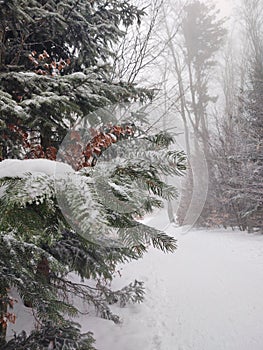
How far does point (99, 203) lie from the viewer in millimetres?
585

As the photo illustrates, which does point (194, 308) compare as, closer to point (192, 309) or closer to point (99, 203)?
point (192, 309)

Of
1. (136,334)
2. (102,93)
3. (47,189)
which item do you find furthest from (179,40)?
(47,189)

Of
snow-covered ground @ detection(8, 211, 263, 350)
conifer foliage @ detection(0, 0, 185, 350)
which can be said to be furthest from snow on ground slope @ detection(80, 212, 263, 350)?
conifer foliage @ detection(0, 0, 185, 350)

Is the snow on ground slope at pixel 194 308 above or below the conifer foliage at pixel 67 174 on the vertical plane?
below

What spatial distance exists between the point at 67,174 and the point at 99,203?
0.12 m

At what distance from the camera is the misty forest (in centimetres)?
69

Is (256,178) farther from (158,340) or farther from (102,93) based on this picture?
(102,93)

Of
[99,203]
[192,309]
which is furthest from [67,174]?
[192,309]

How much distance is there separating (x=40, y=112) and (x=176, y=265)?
6.29m

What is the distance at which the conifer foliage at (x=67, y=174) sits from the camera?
2.06 feet

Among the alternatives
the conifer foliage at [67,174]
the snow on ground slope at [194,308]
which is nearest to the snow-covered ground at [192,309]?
the snow on ground slope at [194,308]

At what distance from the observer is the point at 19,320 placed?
357 centimetres

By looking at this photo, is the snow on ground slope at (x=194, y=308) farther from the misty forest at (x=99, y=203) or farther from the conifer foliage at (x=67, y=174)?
the conifer foliage at (x=67, y=174)

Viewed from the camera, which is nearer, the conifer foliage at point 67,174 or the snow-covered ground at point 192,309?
the conifer foliage at point 67,174
